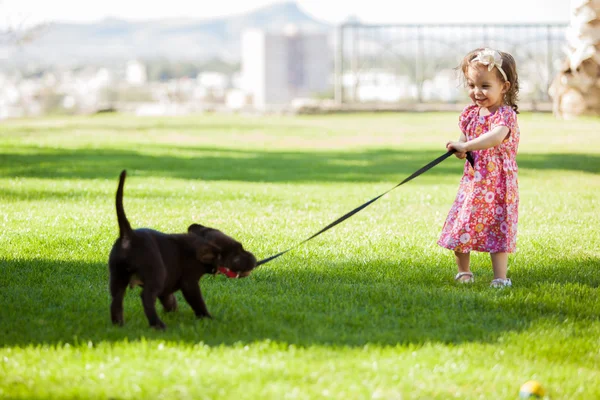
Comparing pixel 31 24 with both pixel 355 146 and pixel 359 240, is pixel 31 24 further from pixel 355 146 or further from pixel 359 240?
pixel 359 240

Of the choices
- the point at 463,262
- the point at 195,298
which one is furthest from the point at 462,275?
the point at 195,298

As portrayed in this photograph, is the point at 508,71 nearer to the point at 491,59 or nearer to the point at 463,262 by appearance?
the point at 491,59

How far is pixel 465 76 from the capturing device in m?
5.15

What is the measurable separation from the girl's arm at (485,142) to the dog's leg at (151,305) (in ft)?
6.89

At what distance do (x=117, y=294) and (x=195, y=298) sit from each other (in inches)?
15.8

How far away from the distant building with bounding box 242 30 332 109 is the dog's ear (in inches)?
1920

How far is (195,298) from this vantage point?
13.1 ft

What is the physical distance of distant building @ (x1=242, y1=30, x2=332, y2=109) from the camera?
6038 cm

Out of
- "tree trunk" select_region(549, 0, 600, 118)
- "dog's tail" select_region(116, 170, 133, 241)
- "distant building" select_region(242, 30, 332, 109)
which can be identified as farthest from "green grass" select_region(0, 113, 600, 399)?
"distant building" select_region(242, 30, 332, 109)

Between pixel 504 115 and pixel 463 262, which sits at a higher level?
pixel 504 115

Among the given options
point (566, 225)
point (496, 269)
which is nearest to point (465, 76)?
point (496, 269)

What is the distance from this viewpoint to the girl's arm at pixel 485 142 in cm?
488

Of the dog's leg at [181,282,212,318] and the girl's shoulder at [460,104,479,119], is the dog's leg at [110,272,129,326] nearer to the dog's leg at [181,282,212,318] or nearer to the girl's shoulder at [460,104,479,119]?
the dog's leg at [181,282,212,318]

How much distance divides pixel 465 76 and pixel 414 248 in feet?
5.12
